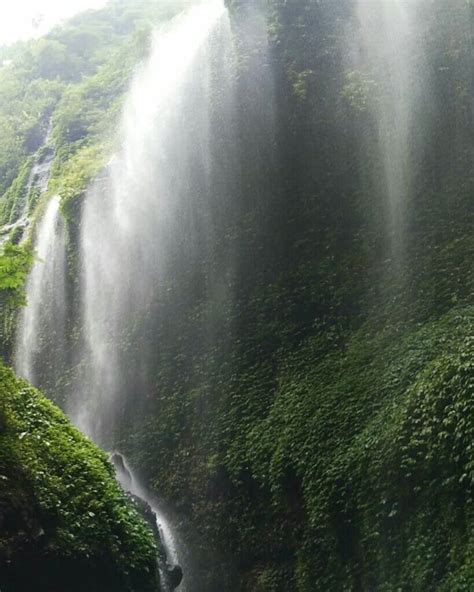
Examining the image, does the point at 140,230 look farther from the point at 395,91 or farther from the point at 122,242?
the point at 395,91

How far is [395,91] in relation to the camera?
1591 centimetres

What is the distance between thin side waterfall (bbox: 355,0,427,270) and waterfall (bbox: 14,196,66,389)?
1002cm

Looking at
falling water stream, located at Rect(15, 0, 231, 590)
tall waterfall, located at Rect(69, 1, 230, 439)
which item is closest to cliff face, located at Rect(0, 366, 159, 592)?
falling water stream, located at Rect(15, 0, 231, 590)

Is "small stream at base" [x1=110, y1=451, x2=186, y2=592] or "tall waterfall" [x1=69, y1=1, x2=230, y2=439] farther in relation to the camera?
"tall waterfall" [x1=69, y1=1, x2=230, y2=439]

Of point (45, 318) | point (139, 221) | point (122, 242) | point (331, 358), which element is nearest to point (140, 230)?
point (139, 221)

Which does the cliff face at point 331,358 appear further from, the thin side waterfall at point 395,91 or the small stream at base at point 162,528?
the small stream at base at point 162,528

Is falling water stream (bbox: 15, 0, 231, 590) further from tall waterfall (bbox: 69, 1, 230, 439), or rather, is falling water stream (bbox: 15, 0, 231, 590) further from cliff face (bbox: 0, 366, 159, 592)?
cliff face (bbox: 0, 366, 159, 592)

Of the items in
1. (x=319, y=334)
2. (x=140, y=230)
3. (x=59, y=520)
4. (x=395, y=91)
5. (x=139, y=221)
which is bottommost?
(x=59, y=520)

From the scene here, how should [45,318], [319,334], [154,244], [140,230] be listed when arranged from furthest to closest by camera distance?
[45,318], [140,230], [154,244], [319,334]

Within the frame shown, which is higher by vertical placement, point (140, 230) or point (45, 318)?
point (140, 230)

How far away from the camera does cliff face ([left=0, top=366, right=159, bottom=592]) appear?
754cm

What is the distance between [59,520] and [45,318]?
11126 mm

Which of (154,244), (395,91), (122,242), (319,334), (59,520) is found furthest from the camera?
(122,242)

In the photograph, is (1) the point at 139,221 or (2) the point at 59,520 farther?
(1) the point at 139,221
